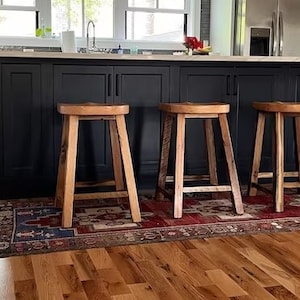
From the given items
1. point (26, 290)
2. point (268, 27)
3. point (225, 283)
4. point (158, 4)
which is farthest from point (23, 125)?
point (268, 27)

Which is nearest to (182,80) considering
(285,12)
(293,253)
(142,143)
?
(142,143)

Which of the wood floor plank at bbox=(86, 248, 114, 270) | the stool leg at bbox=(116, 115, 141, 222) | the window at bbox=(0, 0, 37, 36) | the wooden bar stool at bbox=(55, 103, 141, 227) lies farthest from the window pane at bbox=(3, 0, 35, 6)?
the wood floor plank at bbox=(86, 248, 114, 270)

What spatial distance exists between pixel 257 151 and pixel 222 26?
208 cm

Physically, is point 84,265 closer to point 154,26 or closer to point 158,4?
point 154,26

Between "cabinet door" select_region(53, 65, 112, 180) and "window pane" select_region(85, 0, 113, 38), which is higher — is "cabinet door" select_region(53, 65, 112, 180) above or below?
below

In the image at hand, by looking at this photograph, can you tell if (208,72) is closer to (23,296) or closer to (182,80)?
(182,80)

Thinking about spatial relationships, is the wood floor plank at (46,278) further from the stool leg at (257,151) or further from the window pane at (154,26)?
the window pane at (154,26)

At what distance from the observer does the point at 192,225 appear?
2.88 meters

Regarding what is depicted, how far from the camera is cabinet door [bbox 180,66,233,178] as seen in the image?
361 centimetres

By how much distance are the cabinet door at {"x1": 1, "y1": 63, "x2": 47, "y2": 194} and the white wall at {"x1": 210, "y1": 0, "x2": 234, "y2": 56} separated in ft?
7.70

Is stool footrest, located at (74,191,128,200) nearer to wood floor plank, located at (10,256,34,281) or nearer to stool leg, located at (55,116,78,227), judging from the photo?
stool leg, located at (55,116,78,227)

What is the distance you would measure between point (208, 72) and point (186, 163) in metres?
0.65

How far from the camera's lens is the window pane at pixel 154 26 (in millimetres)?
5301

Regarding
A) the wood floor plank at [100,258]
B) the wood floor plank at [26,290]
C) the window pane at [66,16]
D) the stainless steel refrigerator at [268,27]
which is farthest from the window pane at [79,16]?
the wood floor plank at [26,290]
